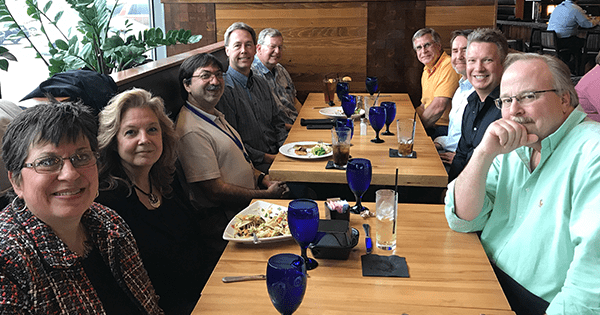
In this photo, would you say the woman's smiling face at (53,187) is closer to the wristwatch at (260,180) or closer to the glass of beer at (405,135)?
the glass of beer at (405,135)

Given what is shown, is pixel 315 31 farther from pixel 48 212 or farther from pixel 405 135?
pixel 48 212

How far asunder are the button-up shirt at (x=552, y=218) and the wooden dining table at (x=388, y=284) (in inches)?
3.9

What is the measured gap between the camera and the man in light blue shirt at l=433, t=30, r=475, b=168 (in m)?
3.15

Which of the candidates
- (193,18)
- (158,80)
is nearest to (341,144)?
(158,80)

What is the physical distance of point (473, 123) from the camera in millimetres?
2625

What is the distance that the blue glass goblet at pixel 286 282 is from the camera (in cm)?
103

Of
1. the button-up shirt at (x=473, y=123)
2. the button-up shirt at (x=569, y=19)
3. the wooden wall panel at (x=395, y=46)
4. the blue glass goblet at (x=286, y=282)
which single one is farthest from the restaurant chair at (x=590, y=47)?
the blue glass goblet at (x=286, y=282)

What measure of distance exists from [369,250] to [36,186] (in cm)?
90

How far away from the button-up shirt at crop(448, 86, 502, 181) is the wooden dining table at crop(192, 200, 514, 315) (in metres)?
1.11

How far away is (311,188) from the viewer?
3131 mm

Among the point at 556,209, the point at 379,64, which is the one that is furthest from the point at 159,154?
the point at 379,64

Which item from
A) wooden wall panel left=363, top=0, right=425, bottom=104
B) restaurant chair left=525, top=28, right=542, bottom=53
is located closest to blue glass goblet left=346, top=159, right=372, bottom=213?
wooden wall panel left=363, top=0, right=425, bottom=104

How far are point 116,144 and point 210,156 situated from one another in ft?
2.23

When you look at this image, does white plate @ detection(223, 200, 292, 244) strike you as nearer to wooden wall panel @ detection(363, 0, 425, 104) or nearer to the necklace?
the necklace
